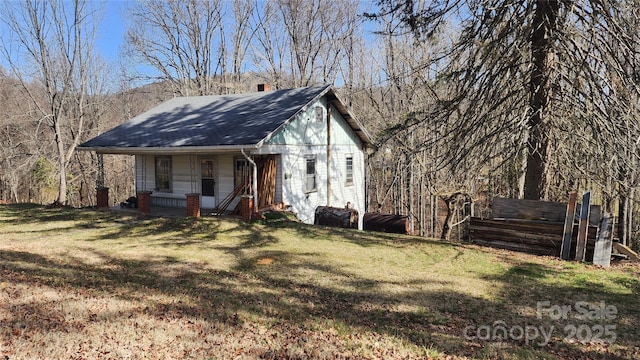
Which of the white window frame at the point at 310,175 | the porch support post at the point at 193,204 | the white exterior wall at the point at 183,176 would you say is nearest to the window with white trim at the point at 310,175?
the white window frame at the point at 310,175

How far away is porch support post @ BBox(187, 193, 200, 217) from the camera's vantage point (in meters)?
12.8

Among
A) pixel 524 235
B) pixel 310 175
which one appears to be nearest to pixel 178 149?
pixel 310 175

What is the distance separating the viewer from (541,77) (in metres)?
8.23

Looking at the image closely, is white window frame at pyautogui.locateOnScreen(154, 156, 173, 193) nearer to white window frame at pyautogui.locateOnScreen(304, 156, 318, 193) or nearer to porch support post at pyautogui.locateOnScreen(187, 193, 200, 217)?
porch support post at pyautogui.locateOnScreen(187, 193, 200, 217)

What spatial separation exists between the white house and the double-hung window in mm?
40

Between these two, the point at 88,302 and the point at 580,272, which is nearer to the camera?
the point at 88,302

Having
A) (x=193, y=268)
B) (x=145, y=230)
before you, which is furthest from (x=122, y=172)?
(x=193, y=268)

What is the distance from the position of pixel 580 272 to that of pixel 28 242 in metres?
12.3

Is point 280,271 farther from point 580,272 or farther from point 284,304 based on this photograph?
point 580,272

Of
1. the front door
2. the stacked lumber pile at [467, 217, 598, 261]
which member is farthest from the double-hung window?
the stacked lumber pile at [467, 217, 598, 261]

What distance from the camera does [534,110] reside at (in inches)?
329

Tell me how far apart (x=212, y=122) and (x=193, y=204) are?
3.44 metres

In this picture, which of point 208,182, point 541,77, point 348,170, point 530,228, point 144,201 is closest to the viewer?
point 541,77

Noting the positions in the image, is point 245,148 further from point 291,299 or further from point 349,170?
point 349,170
